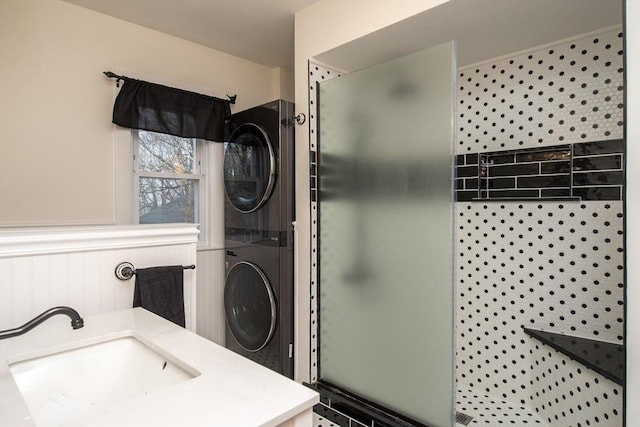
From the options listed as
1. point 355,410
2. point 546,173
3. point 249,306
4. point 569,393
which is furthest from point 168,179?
point 569,393

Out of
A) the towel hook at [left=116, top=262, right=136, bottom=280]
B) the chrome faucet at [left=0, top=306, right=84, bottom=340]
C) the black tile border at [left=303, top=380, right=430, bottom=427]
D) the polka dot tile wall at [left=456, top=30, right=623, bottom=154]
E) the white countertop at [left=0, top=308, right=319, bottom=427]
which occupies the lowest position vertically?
the black tile border at [left=303, top=380, right=430, bottom=427]

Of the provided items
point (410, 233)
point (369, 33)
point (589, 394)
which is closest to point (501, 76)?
point (369, 33)

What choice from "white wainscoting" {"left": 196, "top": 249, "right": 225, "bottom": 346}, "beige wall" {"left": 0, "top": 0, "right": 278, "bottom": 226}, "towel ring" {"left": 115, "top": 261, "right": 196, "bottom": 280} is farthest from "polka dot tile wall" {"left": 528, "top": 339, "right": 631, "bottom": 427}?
"beige wall" {"left": 0, "top": 0, "right": 278, "bottom": 226}

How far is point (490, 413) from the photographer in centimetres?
201

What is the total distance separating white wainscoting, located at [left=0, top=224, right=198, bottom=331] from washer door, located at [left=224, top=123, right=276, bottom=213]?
849 mm

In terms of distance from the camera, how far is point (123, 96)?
2.43m

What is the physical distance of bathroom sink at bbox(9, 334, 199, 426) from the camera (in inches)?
38.3

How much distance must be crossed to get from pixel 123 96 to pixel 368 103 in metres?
1.75

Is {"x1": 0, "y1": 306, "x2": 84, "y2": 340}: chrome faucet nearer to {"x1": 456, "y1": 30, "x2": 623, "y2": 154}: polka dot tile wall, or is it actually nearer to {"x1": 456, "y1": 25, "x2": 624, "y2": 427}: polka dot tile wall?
{"x1": 456, "y1": 25, "x2": 624, "y2": 427}: polka dot tile wall

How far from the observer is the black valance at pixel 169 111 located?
245 cm

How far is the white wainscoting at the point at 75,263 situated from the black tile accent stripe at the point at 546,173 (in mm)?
1632

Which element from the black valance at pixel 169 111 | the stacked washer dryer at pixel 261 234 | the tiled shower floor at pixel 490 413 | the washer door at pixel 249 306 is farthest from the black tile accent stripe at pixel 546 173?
the black valance at pixel 169 111

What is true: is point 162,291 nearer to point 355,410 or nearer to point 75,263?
point 75,263

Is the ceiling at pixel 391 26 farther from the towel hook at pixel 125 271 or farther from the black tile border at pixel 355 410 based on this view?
the black tile border at pixel 355 410
